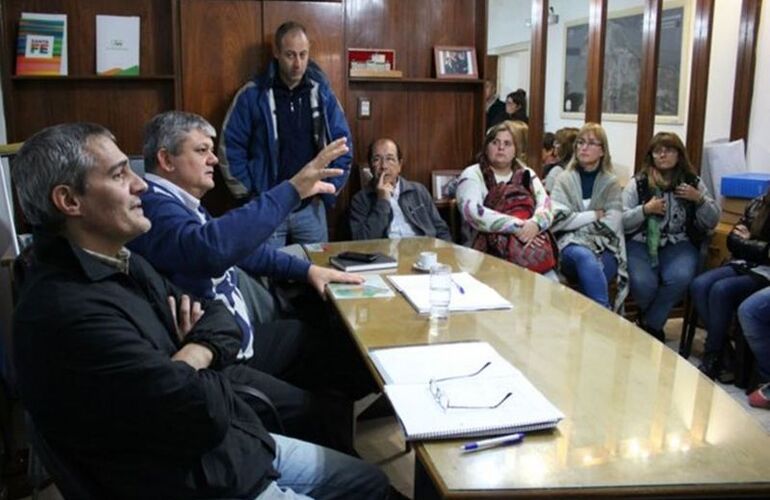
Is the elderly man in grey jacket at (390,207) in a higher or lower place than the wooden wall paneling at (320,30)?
lower

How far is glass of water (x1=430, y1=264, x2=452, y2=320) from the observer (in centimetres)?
189

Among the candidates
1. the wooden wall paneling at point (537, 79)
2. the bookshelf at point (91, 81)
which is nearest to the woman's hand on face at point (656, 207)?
the wooden wall paneling at point (537, 79)

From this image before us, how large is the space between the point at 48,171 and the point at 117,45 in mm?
2647

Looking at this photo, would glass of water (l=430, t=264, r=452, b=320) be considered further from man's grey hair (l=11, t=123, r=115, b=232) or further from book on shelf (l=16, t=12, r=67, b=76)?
book on shelf (l=16, t=12, r=67, b=76)

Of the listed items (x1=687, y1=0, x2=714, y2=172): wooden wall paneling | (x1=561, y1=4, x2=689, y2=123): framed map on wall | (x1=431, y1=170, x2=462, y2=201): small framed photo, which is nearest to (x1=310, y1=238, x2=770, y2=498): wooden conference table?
(x1=431, y1=170, x2=462, y2=201): small framed photo

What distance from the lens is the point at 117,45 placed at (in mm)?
3619

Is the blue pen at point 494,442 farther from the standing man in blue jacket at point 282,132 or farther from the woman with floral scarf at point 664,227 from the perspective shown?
the woman with floral scarf at point 664,227

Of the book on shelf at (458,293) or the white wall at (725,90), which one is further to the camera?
the white wall at (725,90)

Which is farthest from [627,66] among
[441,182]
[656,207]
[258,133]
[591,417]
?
[591,417]

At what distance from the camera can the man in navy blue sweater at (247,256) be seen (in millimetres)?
1830

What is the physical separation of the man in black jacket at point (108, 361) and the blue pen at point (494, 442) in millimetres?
440

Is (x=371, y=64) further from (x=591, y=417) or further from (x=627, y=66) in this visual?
(x=591, y=417)

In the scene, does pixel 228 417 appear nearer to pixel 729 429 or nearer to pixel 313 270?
pixel 729 429

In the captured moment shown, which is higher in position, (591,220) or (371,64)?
(371,64)
